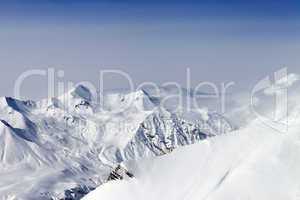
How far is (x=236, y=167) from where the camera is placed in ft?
295

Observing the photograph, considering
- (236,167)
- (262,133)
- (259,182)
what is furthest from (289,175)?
(262,133)

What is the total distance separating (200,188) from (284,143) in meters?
13.7

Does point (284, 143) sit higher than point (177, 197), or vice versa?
point (284, 143)

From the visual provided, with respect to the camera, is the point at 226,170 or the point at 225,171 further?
the point at 226,170

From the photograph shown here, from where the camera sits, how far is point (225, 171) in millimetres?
90625

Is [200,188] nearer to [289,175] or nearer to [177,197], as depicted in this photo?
[177,197]

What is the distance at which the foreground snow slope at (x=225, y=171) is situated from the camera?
81250 mm

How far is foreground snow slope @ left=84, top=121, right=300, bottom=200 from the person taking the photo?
267 ft

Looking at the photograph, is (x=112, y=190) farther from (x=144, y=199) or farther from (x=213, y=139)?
(x=213, y=139)

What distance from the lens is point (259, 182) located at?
8188 centimetres

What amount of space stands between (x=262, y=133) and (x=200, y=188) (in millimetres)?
16429

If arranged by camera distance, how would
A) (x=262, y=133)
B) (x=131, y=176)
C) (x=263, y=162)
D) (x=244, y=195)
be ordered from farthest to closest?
(x=131, y=176) → (x=262, y=133) → (x=263, y=162) → (x=244, y=195)

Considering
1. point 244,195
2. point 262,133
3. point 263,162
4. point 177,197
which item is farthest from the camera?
point 262,133

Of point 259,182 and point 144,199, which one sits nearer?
point 259,182
